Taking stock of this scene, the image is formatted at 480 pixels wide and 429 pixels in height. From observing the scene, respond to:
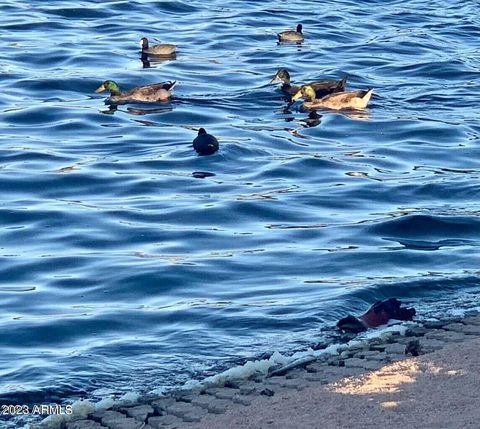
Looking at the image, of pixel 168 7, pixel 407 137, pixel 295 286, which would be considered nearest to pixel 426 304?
pixel 295 286

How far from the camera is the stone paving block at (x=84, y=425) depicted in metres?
8.03

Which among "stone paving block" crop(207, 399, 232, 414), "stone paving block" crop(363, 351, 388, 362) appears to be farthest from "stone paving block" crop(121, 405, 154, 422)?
"stone paving block" crop(363, 351, 388, 362)

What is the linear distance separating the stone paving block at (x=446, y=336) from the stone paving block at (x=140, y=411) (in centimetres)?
215

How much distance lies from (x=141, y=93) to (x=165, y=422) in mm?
13285

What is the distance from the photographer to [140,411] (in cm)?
828

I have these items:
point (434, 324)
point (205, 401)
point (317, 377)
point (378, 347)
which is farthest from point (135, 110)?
point (205, 401)

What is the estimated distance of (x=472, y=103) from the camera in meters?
20.9

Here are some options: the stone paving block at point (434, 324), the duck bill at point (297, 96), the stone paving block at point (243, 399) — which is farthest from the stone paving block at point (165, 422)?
the duck bill at point (297, 96)

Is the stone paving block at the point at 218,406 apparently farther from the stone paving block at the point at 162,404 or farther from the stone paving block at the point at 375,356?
the stone paving block at the point at 375,356

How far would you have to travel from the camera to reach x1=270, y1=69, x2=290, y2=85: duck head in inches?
842

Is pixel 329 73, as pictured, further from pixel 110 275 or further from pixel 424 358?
pixel 424 358

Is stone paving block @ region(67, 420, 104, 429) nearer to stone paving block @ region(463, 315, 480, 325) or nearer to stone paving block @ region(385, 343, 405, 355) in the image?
stone paving block @ region(385, 343, 405, 355)

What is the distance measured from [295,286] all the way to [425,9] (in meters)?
19.4

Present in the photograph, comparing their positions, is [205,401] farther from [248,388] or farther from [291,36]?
[291,36]
